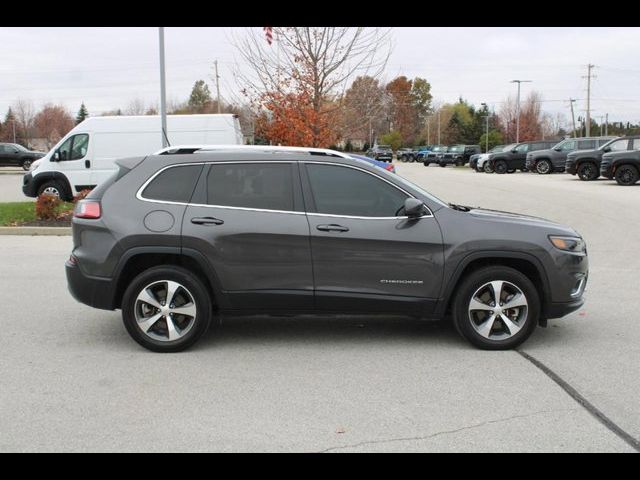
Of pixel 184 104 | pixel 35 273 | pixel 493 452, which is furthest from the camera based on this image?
pixel 184 104

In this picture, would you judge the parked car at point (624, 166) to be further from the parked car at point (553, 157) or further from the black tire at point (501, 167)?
the black tire at point (501, 167)

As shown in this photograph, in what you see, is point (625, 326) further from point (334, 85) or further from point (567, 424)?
point (334, 85)

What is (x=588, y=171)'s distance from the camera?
2839cm

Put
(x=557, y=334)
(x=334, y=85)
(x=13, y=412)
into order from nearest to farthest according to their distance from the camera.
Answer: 1. (x=13, y=412)
2. (x=557, y=334)
3. (x=334, y=85)

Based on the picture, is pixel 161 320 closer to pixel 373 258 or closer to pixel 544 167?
pixel 373 258

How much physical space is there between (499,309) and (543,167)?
105 feet

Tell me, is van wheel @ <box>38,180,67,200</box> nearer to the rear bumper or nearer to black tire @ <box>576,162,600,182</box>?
the rear bumper

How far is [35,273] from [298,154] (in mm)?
5216

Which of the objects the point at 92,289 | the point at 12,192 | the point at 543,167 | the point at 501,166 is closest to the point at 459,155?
the point at 501,166

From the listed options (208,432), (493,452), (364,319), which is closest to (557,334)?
(364,319)

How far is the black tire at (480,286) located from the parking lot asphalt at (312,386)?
12 centimetres

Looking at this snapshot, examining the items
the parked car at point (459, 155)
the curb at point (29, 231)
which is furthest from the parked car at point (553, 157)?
the curb at point (29, 231)

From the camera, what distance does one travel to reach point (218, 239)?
5.39 m

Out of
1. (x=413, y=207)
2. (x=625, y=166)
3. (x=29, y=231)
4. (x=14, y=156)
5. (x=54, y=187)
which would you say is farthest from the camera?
(x=14, y=156)
